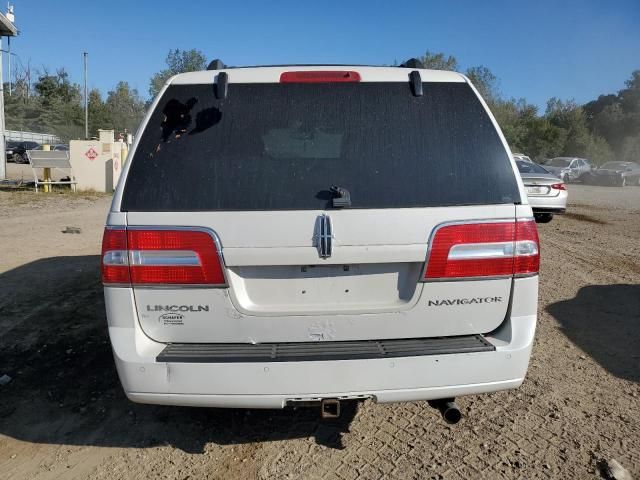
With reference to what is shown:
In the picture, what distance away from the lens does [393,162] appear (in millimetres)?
2592

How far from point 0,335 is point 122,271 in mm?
3083

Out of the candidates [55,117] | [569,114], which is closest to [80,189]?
[55,117]

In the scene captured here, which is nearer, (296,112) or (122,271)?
(122,271)

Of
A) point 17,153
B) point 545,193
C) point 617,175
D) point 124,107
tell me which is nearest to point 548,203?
point 545,193

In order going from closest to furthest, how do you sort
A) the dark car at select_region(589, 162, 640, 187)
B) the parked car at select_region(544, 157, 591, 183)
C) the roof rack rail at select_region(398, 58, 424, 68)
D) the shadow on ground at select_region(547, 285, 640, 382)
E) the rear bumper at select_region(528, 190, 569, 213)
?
1. the roof rack rail at select_region(398, 58, 424, 68)
2. the shadow on ground at select_region(547, 285, 640, 382)
3. the rear bumper at select_region(528, 190, 569, 213)
4. the dark car at select_region(589, 162, 640, 187)
5. the parked car at select_region(544, 157, 591, 183)

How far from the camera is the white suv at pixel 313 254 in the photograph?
2461 mm

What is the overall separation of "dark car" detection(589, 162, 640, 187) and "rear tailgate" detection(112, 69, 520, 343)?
35.0 meters

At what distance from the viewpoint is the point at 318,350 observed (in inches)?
99.7

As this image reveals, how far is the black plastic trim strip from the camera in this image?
2.48 metres

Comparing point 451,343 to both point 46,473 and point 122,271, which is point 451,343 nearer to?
point 122,271

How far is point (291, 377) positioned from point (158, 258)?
0.83 m

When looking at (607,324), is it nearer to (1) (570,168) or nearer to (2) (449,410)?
(2) (449,410)

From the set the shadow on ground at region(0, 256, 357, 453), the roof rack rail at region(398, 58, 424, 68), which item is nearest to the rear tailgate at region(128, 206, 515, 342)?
the shadow on ground at region(0, 256, 357, 453)

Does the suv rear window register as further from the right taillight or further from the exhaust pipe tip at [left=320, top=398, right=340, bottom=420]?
the exhaust pipe tip at [left=320, top=398, right=340, bottom=420]
